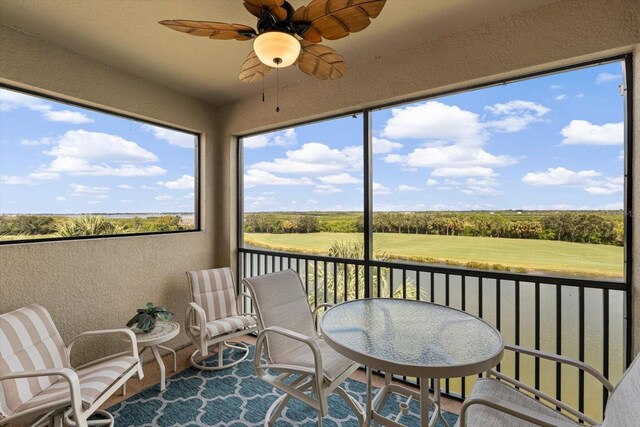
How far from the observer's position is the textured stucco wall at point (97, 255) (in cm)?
213

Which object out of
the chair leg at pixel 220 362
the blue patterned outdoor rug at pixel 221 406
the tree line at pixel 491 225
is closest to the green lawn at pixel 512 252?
the tree line at pixel 491 225

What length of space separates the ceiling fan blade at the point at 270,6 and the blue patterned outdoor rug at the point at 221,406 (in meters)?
2.47

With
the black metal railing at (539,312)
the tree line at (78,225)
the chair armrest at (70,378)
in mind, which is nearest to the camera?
the chair armrest at (70,378)

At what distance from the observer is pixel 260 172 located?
3498mm

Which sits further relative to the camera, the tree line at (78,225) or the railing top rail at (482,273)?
the tree line at (78,225)

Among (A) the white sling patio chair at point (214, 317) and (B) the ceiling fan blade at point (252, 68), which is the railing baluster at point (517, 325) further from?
(B) the ceiling fan blade at point (252, 68)

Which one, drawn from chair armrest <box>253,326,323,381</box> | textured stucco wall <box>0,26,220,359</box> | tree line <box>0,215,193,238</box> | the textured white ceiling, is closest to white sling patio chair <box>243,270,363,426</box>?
chair armrest <box>253,326,323,381</box>

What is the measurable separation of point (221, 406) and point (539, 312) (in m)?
2.43

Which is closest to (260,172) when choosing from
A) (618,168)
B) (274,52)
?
(274,52)

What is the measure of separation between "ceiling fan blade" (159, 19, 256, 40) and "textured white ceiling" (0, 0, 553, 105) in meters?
0.54

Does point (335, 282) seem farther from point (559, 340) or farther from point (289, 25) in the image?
point (289, 25)

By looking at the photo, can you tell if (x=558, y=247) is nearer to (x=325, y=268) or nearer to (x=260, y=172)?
(x=325, y=268)

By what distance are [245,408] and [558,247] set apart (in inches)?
98.7

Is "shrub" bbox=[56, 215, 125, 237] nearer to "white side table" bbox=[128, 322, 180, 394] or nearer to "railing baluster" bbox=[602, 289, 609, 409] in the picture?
"white side table" bbox=[128, 322, 180, 394]
